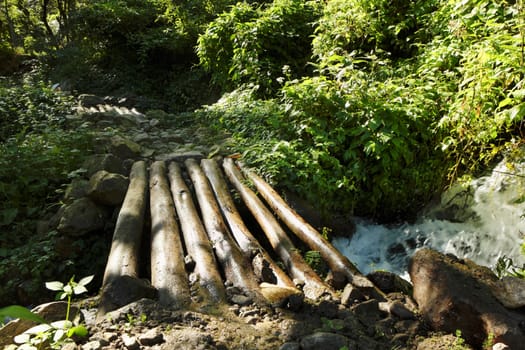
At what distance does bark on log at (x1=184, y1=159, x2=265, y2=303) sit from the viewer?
2.97 m

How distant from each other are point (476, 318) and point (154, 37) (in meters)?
12.2

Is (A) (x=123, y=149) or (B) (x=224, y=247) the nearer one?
(B) (x=224, y=247)

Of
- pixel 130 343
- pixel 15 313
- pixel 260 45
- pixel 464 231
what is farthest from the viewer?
pixel 260 45

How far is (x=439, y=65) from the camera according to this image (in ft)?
17.9

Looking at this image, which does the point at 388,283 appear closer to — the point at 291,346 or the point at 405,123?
the point at 291,346

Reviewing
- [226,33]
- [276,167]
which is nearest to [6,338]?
[276,167]

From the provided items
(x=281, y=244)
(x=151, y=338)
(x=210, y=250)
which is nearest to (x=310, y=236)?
(x=281, y=244)

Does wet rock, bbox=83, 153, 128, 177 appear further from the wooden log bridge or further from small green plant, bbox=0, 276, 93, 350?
small green plant, bbox=0, 276, 93, 350

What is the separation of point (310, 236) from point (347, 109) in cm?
215

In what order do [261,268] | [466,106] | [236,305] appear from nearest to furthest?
[236,305] → [261,268] → [466,106]

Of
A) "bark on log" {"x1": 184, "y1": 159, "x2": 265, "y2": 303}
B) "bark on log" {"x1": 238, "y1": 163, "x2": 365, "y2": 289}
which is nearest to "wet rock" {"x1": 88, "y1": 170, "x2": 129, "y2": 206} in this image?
"bark on log" {"x1": 184, "y1": 159, "x2": 265, "y2": 303}

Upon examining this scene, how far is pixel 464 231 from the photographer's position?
4.47 meters

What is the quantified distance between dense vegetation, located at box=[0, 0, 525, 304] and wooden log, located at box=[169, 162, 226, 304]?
1043mm

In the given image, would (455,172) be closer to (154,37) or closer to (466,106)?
(466,106)
